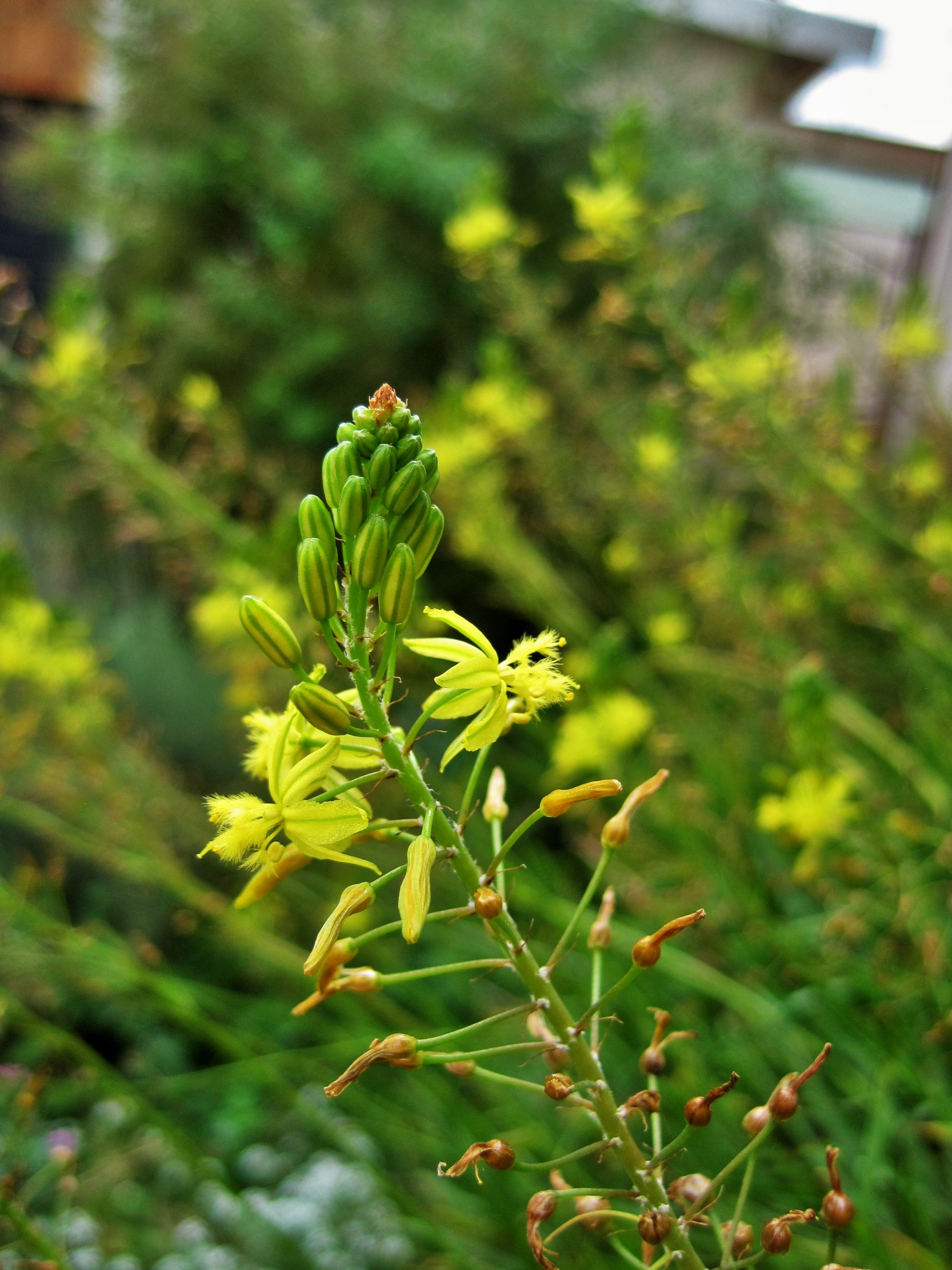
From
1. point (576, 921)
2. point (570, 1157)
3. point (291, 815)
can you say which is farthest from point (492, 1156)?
point (291, 815)

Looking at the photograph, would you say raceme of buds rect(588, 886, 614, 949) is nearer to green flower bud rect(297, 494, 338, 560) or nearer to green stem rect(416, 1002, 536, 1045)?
green stem rect(416, 1002, 536, 1045)

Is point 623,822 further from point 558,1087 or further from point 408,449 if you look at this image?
point 408,449

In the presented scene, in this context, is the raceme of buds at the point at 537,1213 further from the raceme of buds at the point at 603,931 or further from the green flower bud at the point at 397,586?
the green flower bud at the point at 397,586

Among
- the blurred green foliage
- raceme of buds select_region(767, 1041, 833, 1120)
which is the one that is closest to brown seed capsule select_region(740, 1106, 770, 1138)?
raceme of buds select_region(767, 1041, 833, 1120)

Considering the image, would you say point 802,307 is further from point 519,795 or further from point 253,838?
point 253,838

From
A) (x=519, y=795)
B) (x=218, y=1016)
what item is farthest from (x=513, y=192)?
(x=218, y=1016)
